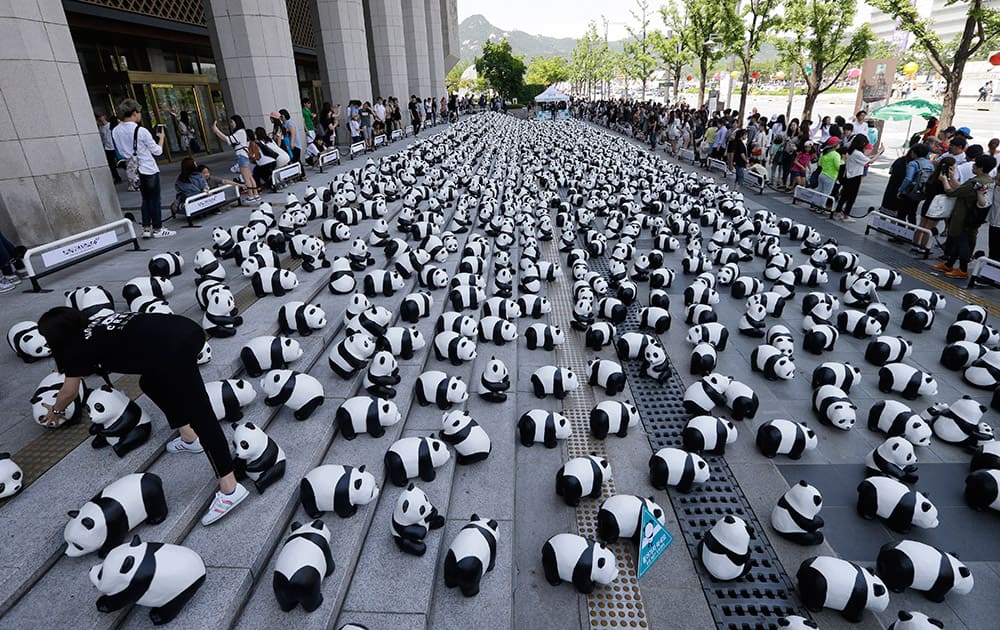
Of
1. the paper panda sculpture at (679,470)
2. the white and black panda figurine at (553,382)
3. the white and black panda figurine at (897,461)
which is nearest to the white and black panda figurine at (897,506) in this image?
the white and black panda figurine at (897,461)

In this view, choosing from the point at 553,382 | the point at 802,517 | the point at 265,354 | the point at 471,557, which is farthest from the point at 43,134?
the point at 802,517

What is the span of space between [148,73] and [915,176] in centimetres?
2545

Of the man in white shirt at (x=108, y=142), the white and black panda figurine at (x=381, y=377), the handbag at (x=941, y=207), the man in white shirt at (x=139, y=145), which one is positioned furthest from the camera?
the man in white shirt at (x=108, y=142)

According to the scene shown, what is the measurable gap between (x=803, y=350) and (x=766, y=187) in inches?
503

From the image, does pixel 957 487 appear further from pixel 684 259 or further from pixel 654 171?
pixel 654 171

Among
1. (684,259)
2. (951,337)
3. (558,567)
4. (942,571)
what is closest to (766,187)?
(684,259)

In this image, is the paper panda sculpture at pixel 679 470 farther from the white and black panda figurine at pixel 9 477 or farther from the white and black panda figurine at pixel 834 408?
the white and black panda figurine at pixel 9 477

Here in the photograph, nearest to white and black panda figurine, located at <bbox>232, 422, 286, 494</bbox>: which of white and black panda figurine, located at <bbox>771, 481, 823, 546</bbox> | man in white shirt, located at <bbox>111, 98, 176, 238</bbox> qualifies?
white and black panda figurine, located at <bbox>771, 481, 823, 546</bbox>

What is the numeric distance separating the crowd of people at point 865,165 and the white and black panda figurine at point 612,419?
8675mm

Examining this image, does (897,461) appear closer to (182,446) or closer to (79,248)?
(182,446)

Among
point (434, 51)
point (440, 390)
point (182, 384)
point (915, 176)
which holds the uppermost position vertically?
point (434, 51)

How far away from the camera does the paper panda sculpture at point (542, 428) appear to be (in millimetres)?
5941

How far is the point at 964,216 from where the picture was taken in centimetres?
1005

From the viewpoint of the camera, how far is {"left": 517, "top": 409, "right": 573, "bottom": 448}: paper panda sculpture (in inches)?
234
